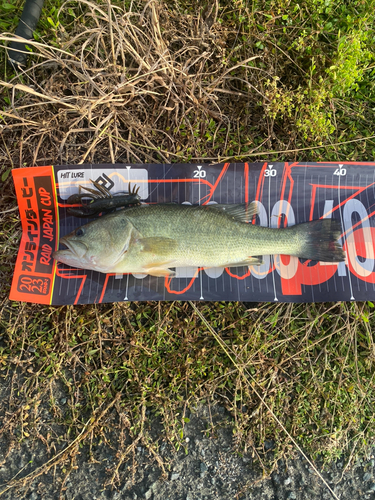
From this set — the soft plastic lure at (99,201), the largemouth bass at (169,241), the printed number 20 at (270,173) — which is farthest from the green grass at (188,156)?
the largemouth bass at (169,241)

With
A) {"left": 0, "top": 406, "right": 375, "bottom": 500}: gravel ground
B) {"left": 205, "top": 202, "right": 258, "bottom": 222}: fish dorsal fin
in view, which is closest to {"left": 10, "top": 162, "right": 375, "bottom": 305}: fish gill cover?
{"left": 205, "top": 202, "right": 258, "bottom": 222}: fish dorsal fin

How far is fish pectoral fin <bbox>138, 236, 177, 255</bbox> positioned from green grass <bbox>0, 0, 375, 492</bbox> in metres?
0.65

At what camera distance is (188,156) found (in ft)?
10.3

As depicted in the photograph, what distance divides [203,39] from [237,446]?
13.8 ft

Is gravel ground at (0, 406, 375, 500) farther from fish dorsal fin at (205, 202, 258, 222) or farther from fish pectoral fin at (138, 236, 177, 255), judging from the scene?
fish dorsal fin at (205, 202, 258, 222)

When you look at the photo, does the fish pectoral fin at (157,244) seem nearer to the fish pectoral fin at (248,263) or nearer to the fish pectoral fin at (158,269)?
the fish pectoral fin at (158,269)

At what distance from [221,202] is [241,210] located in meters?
0.24

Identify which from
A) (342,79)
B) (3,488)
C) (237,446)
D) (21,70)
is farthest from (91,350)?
(342,79)

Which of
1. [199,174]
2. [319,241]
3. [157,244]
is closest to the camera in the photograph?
[157,244]

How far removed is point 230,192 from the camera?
3.15m

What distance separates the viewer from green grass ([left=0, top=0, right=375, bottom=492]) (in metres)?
3.02

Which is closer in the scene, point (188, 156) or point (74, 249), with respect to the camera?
point (74, 249)

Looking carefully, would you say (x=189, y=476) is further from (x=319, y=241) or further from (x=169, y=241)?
(x=319, y=241)

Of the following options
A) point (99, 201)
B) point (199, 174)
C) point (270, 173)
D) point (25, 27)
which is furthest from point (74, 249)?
point (25, 27)
